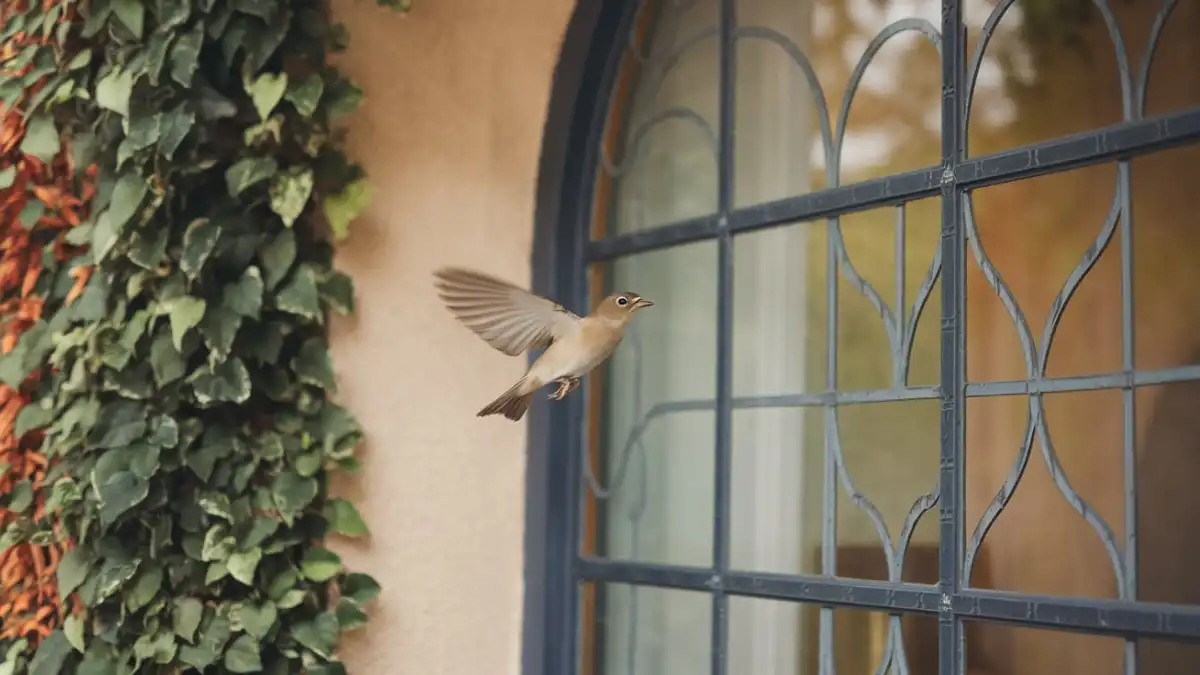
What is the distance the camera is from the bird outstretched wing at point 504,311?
1.42m

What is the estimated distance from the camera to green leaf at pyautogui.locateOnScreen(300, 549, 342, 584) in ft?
7.14

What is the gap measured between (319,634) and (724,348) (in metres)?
0.81

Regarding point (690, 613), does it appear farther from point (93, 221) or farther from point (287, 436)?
point (93, 221)

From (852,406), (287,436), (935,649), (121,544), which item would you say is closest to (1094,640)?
(935,649)

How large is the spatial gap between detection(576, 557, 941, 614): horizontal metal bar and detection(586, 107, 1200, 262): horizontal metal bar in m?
0.54

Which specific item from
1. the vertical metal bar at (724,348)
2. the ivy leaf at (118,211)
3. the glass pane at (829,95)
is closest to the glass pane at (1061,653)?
the vertical metal bar at (724,348)

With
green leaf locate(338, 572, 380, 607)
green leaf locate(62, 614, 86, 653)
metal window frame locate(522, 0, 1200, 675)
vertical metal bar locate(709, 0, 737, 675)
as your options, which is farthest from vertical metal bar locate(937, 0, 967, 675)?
green leaf locate(62, 614, 86, 653)

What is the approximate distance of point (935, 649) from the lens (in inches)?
68.7

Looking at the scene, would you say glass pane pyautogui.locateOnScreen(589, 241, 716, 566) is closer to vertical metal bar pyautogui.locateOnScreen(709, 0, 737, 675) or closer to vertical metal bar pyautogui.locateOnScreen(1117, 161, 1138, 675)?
vertical metal bar pyautogui.locateOnScreen(709, 0, 737, 675)

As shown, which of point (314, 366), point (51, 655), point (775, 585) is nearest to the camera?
point (775, 585)

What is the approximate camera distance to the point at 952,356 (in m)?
1.73

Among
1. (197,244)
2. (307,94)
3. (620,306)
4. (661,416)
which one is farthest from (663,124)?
(620,306)

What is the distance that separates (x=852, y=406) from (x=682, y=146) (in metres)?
0.61

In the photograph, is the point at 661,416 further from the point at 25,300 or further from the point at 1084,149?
the point at 25,300
